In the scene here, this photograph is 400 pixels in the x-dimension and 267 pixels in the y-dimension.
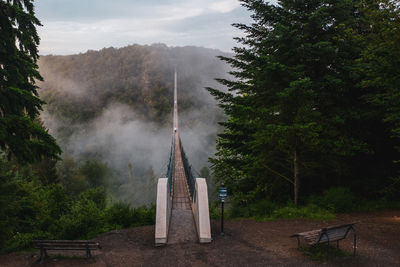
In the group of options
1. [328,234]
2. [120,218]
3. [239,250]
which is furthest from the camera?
[120,218]

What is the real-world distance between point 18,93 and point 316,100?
9268mm

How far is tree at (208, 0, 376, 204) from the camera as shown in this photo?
324 inches

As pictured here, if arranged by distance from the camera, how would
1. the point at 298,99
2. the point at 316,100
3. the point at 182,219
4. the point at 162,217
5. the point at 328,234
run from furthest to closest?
the point at 316,100
the point at 298,99
the point at 182,219
the point at 162,217
the point at 328,234

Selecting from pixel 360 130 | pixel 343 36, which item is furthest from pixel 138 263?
pixel 343 36

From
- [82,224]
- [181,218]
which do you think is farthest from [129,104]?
[181,218]

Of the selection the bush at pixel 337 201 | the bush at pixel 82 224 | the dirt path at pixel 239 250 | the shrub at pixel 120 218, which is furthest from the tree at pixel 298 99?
the bush at pixel 82 224

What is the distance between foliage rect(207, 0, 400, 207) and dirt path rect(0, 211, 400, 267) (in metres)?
2.34

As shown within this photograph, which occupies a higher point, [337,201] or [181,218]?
[337,201]

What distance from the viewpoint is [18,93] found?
16.6 ft

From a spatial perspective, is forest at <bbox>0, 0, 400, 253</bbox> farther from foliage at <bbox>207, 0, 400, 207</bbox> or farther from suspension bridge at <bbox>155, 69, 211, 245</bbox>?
suspension bridge at <bbox>155, 69, 211, 245</bbox>

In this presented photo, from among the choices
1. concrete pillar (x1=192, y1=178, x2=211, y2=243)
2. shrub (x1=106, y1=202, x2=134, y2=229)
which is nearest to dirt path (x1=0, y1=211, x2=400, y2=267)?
concrete pillar (x1=192, y1=178, x2=211, y2=243)

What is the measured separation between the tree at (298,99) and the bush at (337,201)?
85cm

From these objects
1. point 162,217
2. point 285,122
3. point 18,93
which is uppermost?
point 18,93

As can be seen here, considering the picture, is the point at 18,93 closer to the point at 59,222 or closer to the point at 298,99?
the point at 59,222
